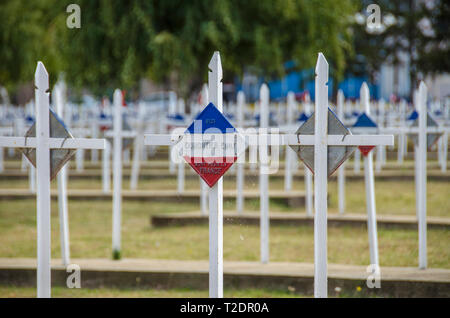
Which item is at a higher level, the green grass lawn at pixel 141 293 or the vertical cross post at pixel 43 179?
the vertical cross post at pixel 43 179

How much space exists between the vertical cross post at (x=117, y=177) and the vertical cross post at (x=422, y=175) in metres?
2.74

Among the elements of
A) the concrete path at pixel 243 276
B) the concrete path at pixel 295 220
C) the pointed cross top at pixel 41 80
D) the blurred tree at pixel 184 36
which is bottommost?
the concrete path at pixel 243 276

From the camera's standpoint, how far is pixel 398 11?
35031mm

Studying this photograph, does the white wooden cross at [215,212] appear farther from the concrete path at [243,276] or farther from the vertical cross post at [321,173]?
the concrete path at [243,276]

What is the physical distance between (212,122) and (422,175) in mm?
2579

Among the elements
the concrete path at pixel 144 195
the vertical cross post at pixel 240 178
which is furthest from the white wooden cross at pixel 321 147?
the concrete path at pixel 144 195

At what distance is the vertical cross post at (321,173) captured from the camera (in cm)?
410

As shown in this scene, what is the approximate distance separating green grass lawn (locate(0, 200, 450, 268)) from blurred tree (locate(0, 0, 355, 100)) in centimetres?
668

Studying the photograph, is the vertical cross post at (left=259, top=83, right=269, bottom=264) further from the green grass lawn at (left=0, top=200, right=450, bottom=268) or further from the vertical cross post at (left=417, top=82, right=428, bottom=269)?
the vertical cross post at (left=417, top=82, right=428, bottom=269)

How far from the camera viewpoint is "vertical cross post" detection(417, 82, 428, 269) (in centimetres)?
585

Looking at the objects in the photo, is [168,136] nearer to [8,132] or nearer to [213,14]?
[8,132]

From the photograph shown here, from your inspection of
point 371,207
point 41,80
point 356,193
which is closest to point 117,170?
point 371,207

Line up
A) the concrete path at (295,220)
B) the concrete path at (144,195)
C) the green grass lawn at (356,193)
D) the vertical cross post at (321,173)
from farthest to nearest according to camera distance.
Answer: the concrete path at (144,195), the green grass lawn at (356,193), the concrete path at (295,220), the vertical cross post at (321,173)

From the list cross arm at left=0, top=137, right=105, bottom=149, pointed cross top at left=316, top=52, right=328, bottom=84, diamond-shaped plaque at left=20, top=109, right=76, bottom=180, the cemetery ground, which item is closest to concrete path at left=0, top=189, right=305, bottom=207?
the cemetery ground
